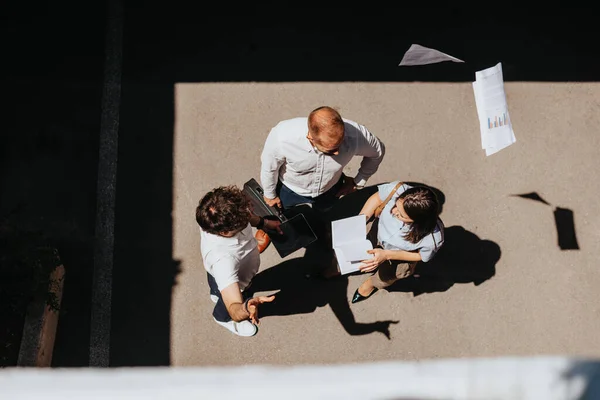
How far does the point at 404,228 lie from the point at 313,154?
858mm

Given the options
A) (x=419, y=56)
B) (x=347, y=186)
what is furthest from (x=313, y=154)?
(x=419, y=56)

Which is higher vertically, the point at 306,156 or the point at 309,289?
the point at 306,156

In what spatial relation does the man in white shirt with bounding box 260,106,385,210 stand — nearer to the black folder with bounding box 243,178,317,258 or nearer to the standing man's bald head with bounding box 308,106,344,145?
the standing man's bald head with bounding box 308,106,344,145

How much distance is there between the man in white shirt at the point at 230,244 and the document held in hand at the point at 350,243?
656 mm

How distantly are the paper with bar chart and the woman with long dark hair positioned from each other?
0.78 m

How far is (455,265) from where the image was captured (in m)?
5.10

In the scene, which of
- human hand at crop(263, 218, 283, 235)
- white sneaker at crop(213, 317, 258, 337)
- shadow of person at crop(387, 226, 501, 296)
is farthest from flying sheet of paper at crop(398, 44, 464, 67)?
white sneaker at crop(213, 317, 258, 337)

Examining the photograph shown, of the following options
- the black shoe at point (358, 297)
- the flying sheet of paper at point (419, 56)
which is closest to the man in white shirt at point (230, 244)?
the black shoe at point (358, 297)

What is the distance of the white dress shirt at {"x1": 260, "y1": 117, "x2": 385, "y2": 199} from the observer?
3658 mm

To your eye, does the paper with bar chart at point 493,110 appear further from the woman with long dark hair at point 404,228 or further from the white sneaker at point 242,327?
the white sneaker at point 242,327

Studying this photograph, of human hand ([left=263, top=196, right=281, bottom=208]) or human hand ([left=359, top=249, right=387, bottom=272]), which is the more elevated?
human hand ([left=263, top=196, right=281, bottom=208])

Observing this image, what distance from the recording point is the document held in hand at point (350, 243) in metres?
4.09

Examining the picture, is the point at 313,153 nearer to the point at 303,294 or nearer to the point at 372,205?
the point at 372,205

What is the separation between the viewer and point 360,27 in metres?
5.74
